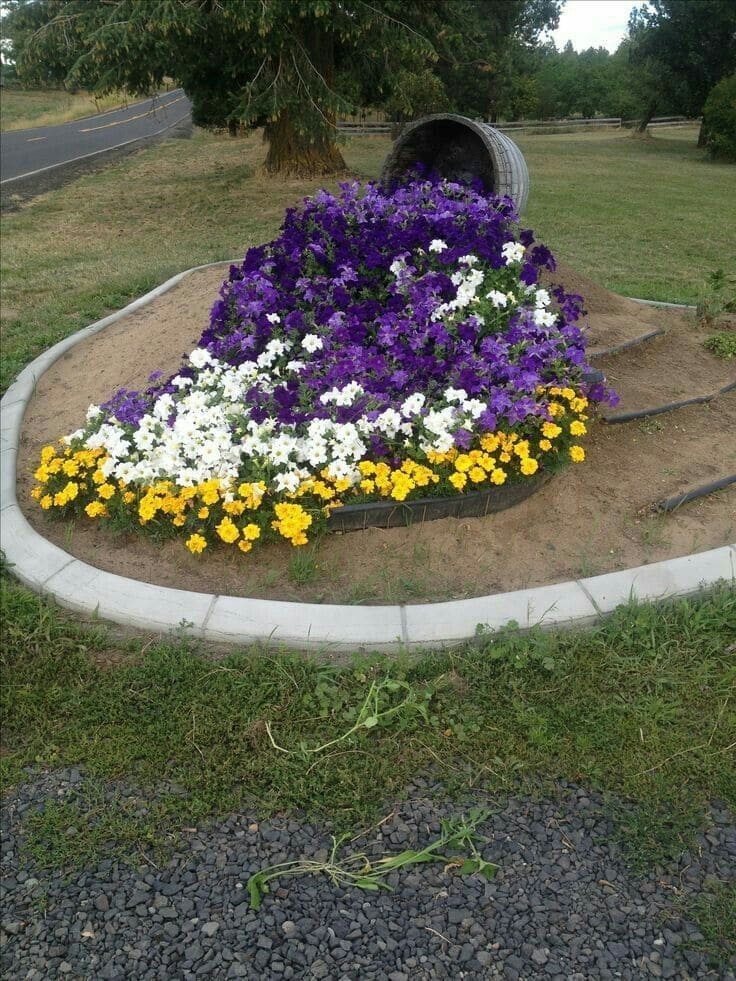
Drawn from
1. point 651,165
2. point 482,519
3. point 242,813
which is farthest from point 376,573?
point 651,165

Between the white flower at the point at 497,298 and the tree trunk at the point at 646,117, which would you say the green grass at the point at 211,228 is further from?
the tree trunk at the point at 646,117

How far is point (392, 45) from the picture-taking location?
10.8 metres

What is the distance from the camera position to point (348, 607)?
3000 millimetres

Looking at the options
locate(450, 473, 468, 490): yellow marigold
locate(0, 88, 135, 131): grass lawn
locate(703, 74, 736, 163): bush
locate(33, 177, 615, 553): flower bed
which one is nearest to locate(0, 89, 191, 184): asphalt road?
locate(0, 88, 135, 131): grass lawn

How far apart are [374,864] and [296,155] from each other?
13270 millimetres

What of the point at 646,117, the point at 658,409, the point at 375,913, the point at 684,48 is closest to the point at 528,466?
the point at 658,409

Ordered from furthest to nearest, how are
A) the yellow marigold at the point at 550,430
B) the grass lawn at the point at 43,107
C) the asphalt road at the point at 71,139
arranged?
the grass lawn at the point at 43,107, the asphalt road at the point at 71,139, the yellow marigold at the point at 550,430

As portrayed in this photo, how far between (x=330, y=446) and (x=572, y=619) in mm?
1310

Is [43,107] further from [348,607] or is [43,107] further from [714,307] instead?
[348,607]

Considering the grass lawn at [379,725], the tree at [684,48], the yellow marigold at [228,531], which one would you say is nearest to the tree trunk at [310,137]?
the yellow marigold at [228,531]

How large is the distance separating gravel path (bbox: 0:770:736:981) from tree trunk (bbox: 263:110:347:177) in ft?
41.9

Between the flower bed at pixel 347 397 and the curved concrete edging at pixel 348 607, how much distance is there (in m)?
0.30

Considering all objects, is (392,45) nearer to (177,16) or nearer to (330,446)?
(177,16)

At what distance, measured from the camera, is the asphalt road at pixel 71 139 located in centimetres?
1772
